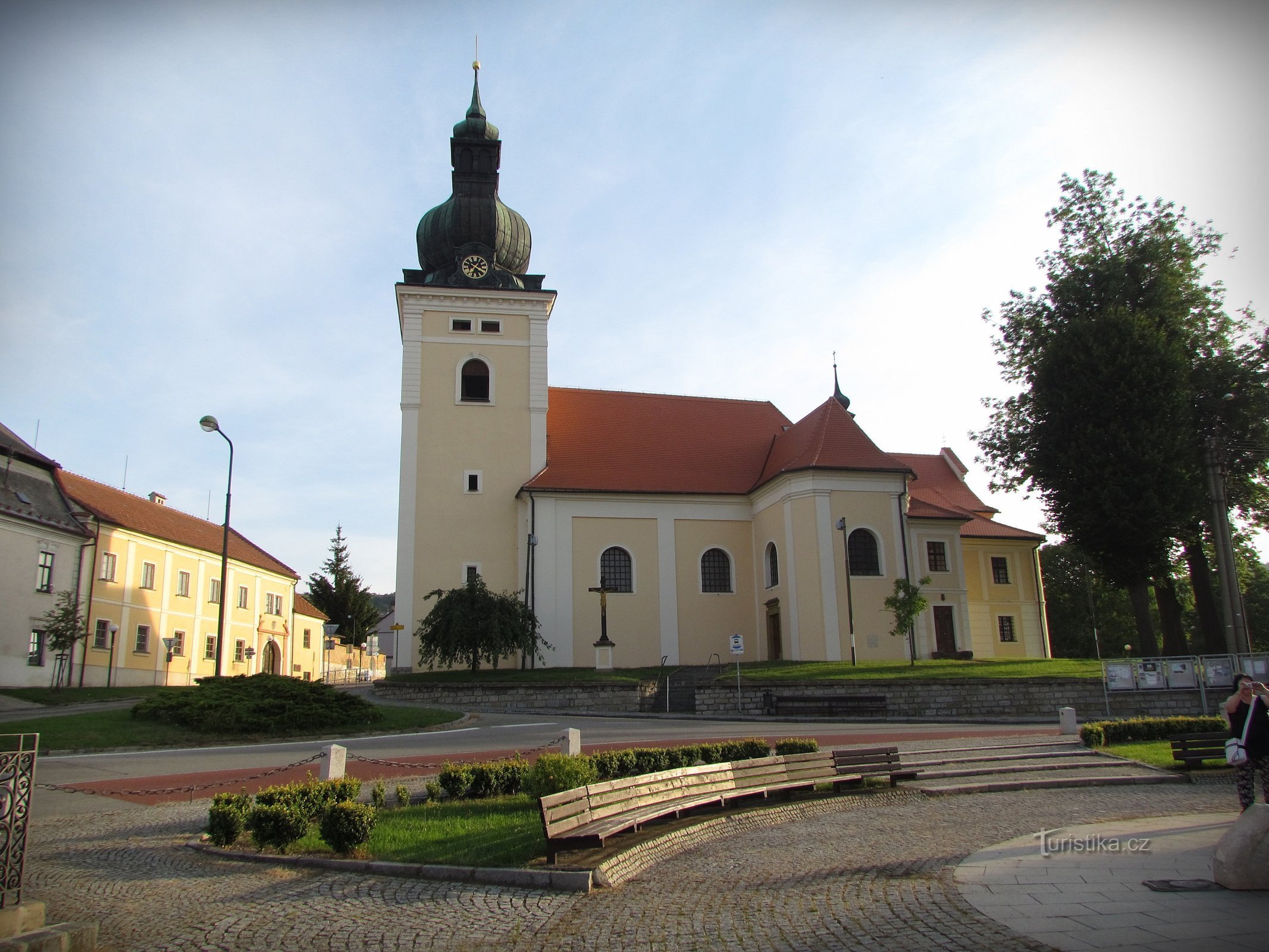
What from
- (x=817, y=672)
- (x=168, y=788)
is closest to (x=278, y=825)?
(x=168, y=788)

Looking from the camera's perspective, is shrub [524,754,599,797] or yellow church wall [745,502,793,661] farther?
yellow church wall [745,502,793,661]

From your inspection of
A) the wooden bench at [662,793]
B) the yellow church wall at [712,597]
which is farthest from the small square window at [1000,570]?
the wooden bench at [662,793]

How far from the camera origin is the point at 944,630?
35.9 meters

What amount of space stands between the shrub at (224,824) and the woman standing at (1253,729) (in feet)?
33.4

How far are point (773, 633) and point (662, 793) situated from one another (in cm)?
2426

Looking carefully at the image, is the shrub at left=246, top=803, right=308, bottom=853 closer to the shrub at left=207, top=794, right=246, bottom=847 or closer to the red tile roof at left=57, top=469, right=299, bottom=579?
the shrub at left=207, top=794, right=246, bottom=847

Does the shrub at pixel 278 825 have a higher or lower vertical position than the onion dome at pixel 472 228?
lower

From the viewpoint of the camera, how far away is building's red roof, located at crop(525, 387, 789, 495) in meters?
34.9

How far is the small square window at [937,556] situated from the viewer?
36.3 m

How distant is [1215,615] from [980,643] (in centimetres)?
951

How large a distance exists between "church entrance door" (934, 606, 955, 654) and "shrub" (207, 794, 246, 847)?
102 feet

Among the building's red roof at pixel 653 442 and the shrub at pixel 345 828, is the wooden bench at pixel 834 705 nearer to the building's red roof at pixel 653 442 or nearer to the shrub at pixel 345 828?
the building's red roof at pixel 653 442

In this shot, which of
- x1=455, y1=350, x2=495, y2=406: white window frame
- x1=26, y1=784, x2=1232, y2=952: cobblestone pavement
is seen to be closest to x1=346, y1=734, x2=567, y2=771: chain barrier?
x1=26, y1=784, x2=1232, y2=952: cobblestone pavement

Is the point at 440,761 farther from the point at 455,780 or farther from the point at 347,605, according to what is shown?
the point at 347,605
